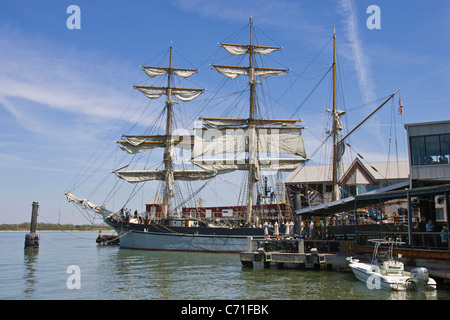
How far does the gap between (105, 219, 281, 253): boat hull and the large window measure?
20.2m

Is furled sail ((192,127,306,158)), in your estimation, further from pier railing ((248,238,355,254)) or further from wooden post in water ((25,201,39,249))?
pier railing ((248,238,355,254))

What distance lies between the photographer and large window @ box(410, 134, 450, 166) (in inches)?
950

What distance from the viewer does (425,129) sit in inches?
976

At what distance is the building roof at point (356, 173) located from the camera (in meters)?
49.5

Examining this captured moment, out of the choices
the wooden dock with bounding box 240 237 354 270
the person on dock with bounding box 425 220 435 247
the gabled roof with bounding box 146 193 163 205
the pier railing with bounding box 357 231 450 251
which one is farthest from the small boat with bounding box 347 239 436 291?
the gabled roof with bounding box 146 193 163 205

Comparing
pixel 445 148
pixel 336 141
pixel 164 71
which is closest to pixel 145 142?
pixel 164 71

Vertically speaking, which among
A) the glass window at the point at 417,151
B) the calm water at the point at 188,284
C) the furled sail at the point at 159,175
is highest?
the furled sail at the point at 159,175

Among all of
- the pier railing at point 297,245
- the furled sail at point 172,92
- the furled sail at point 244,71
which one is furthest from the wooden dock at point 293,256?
the furled sail at point 172,92

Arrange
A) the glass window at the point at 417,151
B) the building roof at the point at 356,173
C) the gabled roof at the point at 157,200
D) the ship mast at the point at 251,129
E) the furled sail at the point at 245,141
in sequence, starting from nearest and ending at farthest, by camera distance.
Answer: the glass window at the point at 417,151, the building roof at the point at 356,173, the ship mast at the point at 251,129, the furled sail at the point at 245,141, the gabled roof at the point at 157,200

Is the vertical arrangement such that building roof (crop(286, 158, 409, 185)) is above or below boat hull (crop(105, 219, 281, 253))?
above

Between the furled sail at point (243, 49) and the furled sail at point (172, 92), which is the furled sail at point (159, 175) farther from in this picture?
the furled sail at point (243, 49)

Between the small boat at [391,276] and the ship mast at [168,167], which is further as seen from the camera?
the ship mast at [168,167]
